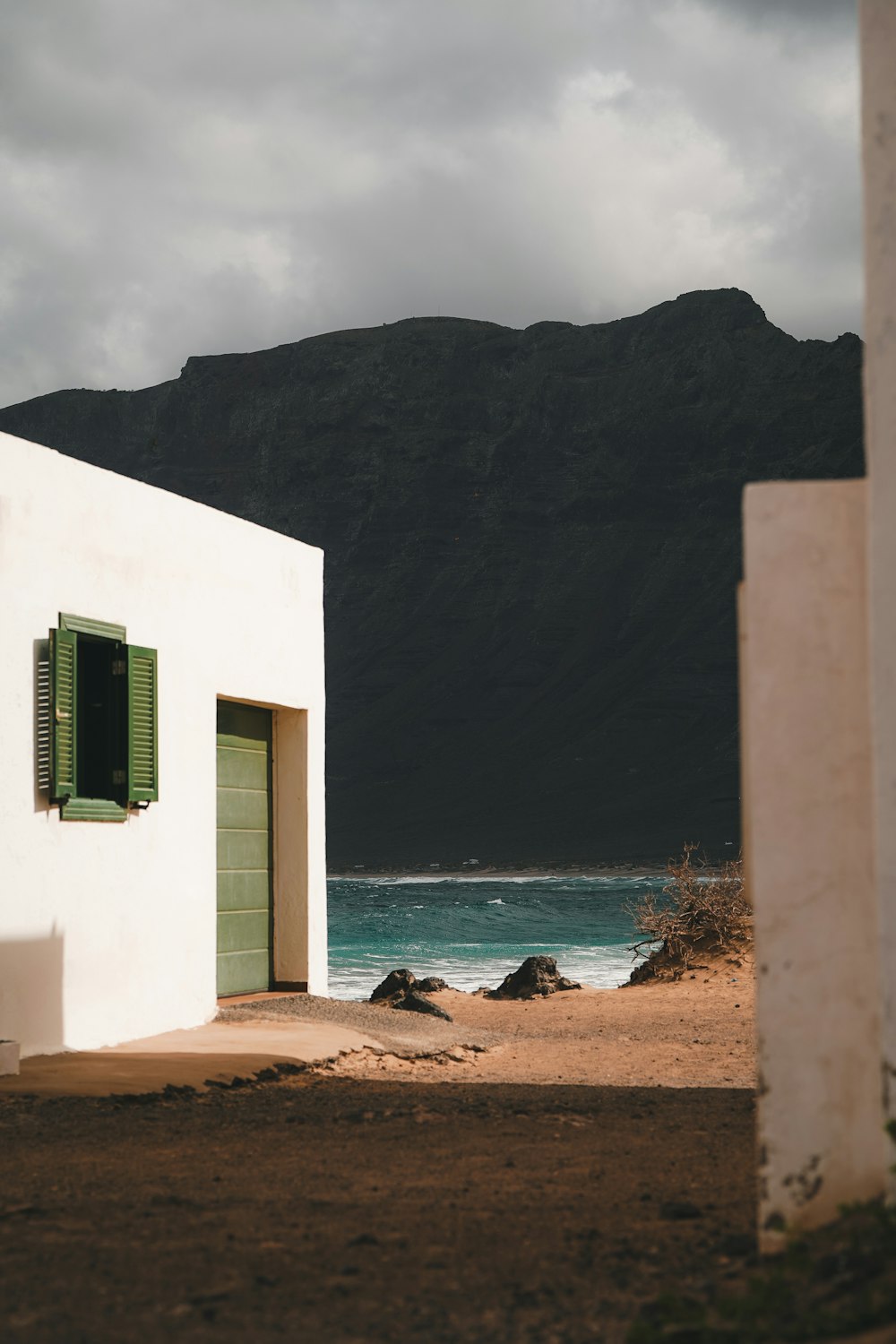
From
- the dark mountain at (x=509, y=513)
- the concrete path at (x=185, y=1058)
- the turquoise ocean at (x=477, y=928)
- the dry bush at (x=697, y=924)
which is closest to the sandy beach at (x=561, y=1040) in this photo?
the concrete path at (x=185, y=1058)

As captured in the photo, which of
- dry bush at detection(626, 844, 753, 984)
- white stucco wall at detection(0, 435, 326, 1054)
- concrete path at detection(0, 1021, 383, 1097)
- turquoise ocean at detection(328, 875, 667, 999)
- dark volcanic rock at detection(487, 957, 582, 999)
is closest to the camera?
concrete path at detection(0, 1021, 383, 1097)

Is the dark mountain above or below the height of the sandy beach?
above

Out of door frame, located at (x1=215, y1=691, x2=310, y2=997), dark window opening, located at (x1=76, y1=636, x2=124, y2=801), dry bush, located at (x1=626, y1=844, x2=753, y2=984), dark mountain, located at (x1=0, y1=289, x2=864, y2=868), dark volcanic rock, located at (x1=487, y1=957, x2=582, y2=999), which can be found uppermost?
dark mountain, located at (x1=0, y1=289, x2=864, y2=868)

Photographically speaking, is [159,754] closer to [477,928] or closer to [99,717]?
[99,717]

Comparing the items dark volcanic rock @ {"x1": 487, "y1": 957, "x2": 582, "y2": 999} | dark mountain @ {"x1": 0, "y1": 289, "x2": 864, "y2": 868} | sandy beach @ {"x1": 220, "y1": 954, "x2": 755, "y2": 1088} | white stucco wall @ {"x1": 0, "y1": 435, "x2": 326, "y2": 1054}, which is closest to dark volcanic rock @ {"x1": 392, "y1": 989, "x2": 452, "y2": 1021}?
sandy beach @ {"x1": 220, "y1": 954, "x2": 755, "y2": 1088}

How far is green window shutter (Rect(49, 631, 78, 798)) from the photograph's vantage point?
8.90 m

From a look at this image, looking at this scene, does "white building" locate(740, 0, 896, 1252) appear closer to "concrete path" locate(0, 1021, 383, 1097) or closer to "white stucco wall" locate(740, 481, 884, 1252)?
"white stucco wall" locate(740, 481, 884, 1252)

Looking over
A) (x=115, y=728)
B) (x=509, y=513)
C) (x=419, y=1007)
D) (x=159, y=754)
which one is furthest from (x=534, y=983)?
(x=509, y=513)

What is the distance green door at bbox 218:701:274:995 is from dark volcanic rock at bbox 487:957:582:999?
5966 mm

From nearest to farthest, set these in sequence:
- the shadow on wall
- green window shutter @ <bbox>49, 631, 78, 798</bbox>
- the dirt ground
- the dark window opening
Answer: the dirt ground
the shadow on wall
green window shutter @ <bbox>49, 631, 78, 798</bbox>
the dark window opening

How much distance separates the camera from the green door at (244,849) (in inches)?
447

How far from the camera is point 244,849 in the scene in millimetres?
11664

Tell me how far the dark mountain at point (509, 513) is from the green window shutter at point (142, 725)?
69.0 m

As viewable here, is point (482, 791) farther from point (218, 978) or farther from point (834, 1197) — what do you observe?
point (834, 1197)
